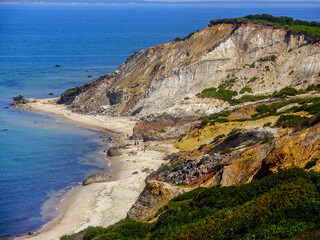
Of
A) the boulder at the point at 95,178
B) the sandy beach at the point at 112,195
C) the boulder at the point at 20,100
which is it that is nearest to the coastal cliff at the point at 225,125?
the sandy beach at the point at 112,195

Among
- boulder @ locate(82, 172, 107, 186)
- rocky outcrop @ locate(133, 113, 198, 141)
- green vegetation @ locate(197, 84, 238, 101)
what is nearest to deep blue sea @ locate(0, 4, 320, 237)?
boulder @ locate(82, 172, 107, 186)

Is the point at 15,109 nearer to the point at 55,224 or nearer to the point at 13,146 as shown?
the point at 13,146

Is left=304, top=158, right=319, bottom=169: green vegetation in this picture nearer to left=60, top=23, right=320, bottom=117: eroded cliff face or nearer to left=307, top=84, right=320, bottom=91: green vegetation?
left=307, top=84, right=320, bottom=91: green vegetation

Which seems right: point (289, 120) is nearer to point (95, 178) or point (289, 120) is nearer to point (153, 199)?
point (153, 199)

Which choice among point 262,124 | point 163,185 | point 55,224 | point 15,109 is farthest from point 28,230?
point 15,109

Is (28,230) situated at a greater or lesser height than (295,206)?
lesser

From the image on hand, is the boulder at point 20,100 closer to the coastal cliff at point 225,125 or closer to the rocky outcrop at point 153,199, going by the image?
the coastal cliff at point 225,125

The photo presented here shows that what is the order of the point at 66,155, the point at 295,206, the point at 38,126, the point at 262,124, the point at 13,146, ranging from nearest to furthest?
1. the point at 295,206
2. the point at 262,124
3. the point at 66,155
4. the point at 13,146
5. the point at 38,126
